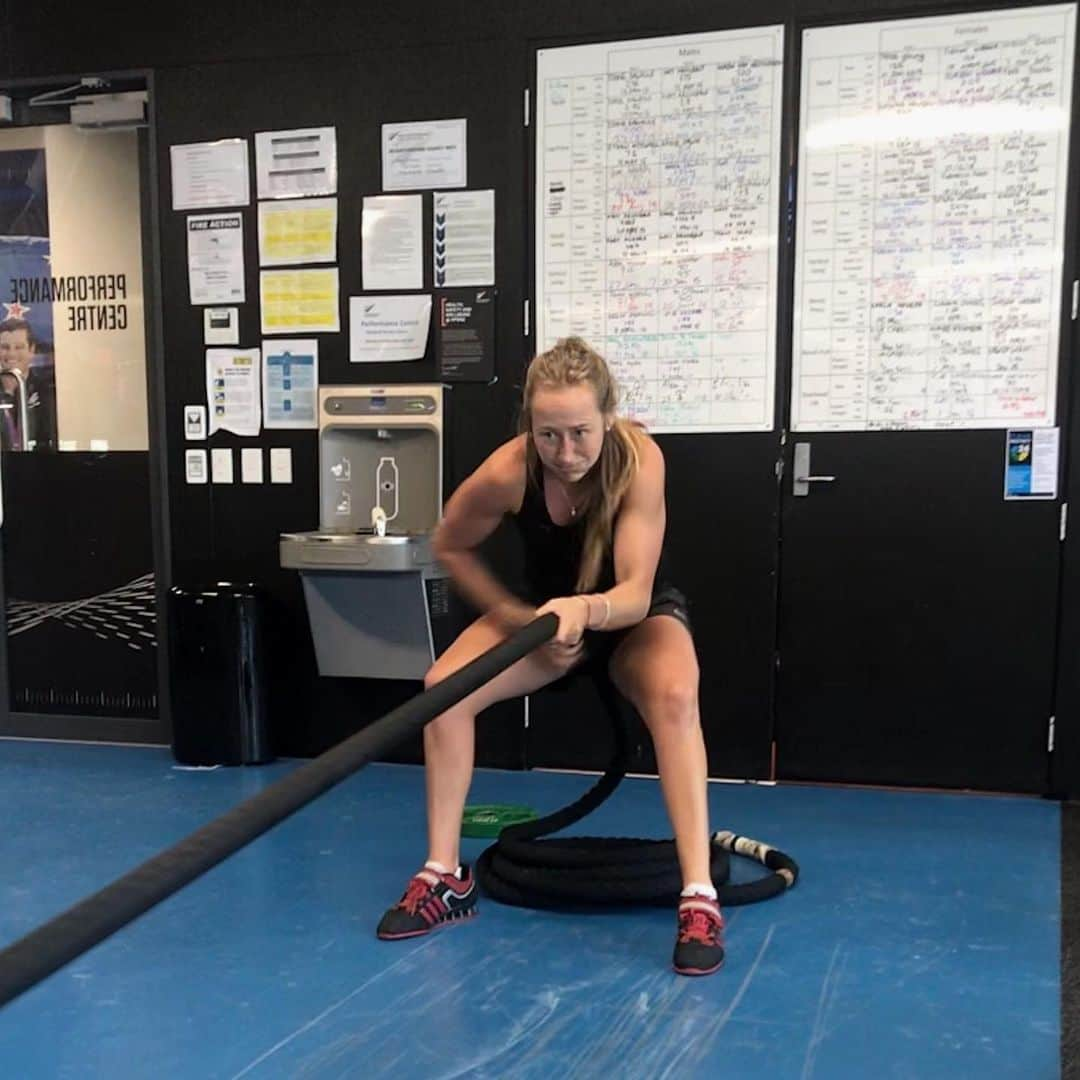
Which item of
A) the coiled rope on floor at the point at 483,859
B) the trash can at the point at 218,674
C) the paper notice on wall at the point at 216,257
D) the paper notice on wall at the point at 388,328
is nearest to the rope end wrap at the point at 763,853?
the coiled rope on floor at the point at 483,859

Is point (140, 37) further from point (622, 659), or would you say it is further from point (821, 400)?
point (622, 659)

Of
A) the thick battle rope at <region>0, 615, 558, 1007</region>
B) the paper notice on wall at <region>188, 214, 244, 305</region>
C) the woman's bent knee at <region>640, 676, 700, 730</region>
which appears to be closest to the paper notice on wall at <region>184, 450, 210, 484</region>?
the paper notice on wall at <region>188, 214, 244, 305</region>

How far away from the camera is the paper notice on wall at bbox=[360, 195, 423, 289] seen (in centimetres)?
360

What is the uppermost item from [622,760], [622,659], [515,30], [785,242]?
[515,30]

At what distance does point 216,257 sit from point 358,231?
54cm

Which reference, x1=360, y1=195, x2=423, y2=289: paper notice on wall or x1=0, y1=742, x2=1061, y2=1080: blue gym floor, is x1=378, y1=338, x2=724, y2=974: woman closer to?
x1=0, y1=742, x2=1061, y2=1080: blue gym floor

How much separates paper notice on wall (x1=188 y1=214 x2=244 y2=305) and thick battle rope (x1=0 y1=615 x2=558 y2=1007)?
8.64 feet

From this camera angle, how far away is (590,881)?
2.41 m

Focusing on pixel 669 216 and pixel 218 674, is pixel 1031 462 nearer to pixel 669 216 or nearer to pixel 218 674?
pixel 669 216

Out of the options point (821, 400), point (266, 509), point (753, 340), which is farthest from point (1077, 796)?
point (266, 509)

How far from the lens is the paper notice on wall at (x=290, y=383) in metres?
3.73

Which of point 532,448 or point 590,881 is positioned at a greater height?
point 532,448

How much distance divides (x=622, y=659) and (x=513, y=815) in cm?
86

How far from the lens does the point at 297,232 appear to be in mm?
3709
